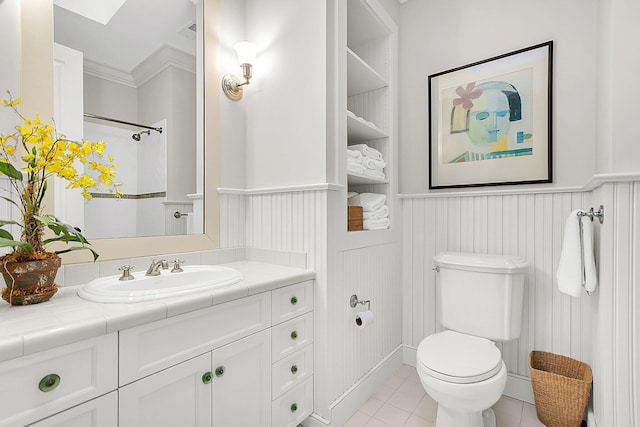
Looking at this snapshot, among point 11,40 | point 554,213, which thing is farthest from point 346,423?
point 11,40

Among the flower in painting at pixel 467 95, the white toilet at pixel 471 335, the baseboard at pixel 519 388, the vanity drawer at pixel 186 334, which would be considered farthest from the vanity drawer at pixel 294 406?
the flower in painting at pixel 467 95

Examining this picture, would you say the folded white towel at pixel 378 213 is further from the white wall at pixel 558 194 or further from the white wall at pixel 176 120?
the white wall at pixel 176 120

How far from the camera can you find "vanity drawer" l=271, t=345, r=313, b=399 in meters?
1.39

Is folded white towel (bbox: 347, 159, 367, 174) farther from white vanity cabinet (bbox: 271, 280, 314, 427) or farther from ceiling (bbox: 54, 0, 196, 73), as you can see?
ceiling (bbox: 54, 0, 196, 73)

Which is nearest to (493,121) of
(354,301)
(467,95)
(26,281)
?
(467,95)

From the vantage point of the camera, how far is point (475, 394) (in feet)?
4.24

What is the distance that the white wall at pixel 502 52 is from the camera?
5.54ft

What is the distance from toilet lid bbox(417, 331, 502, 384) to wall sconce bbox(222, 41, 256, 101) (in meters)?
1.71

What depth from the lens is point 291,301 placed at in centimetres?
146

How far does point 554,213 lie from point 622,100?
764mm

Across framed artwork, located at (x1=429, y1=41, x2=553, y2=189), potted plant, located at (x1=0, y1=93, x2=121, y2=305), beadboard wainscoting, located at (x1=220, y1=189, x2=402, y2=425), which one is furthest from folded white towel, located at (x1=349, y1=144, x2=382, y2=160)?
potted plant, located at (x1=0, y1=93, x2=121, y2=305)

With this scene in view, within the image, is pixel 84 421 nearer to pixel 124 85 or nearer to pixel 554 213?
pixel 124 85

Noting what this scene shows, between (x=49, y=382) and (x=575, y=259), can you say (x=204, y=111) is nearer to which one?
(x=49, y=382)

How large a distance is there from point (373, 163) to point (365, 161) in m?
0.10
